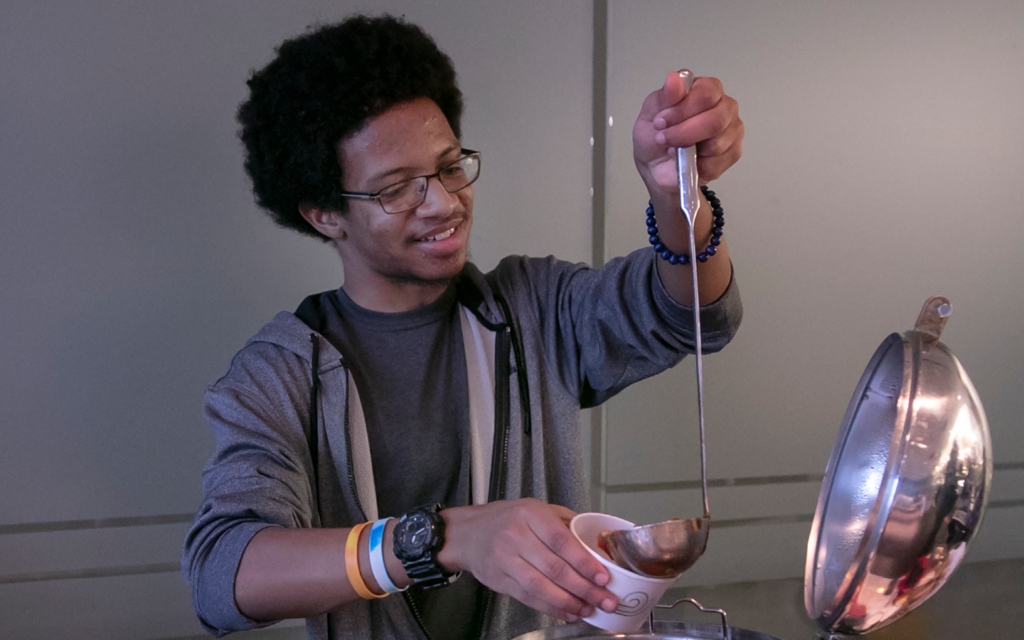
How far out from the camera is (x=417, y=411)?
3.97 ft

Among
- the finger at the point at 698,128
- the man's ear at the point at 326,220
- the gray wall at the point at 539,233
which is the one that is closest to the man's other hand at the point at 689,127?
the finger at the point at 698,128

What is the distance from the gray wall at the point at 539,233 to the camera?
1.43 metres

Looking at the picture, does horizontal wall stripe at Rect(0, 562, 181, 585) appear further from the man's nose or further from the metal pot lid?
the metal pot lid

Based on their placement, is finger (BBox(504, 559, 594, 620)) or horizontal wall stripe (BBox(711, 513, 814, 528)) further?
horizontal wall stripe (BBox(711, 513, 814, 528))

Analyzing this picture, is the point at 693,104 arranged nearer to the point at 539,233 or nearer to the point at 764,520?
the point at 539,233

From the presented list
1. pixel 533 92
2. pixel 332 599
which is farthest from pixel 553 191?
pixel 332 599

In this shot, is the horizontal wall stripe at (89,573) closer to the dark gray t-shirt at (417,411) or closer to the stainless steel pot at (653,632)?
the dark gray t-shirt at (417,411)

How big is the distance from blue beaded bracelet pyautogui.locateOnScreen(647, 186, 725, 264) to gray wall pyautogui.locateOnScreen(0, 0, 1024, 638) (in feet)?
2.16

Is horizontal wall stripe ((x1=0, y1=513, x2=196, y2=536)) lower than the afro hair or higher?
lower

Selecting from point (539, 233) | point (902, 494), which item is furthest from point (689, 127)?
point (539, 233)

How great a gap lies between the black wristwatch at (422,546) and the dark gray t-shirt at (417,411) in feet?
1.29

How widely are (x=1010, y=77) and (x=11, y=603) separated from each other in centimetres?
234

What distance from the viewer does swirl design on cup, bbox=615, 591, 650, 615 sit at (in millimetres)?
623

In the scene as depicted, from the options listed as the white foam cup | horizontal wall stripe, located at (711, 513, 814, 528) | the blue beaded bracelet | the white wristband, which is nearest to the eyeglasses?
the blue beaded bracelet
